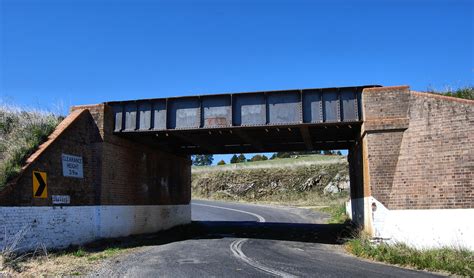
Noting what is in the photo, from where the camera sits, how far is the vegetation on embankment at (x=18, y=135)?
48.6 feet

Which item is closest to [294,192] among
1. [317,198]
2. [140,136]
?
[317,198]

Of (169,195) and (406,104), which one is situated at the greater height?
(406,104)

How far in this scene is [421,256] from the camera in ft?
43.4

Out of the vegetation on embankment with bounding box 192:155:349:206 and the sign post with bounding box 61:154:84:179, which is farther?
the vegetation on embankment with bounding box 192:155:349:206

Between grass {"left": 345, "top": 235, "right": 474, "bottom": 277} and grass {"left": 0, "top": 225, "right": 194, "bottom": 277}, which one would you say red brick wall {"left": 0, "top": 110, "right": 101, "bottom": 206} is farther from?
grass {"left": 345, "top": 235, "right": 474, "bottom": 277}

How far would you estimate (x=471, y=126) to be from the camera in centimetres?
1500

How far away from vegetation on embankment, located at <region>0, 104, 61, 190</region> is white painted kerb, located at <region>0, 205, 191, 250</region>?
52.8 inches

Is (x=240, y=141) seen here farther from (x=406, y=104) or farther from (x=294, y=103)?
(x=406, y=104)

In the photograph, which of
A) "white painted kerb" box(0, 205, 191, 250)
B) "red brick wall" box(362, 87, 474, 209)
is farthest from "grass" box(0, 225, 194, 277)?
"red brick wall" box(362, 87, 474, 209)

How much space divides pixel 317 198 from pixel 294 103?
34.7 meters

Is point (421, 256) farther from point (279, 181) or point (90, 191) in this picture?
point (279, 181)

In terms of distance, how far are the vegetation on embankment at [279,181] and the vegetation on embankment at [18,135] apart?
35343 millimetres

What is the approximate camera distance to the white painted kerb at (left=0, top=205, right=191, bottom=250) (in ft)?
46.6

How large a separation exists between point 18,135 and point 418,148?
1442 centimetres
